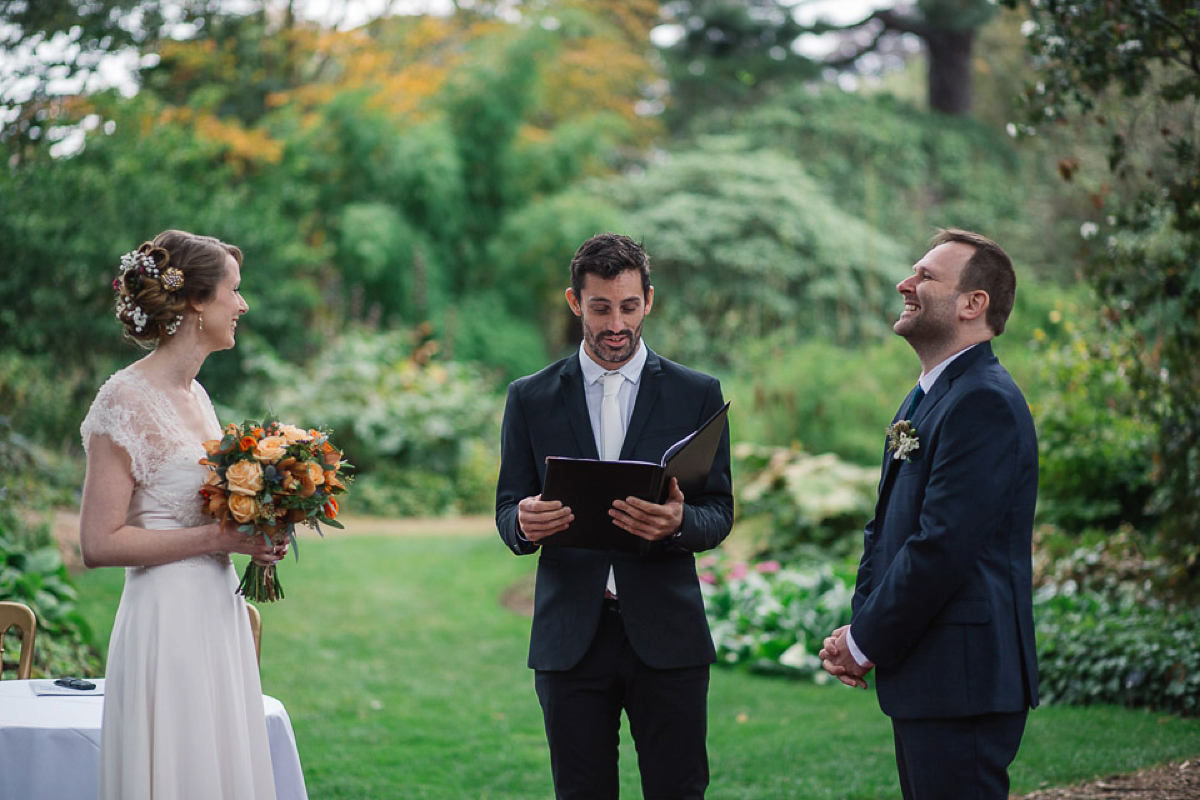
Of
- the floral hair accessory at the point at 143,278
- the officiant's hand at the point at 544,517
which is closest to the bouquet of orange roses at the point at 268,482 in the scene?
the floral hair accessory at the point at 143,278

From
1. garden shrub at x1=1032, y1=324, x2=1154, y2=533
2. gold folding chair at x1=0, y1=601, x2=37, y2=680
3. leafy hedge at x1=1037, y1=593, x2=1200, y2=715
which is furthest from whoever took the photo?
garden shrub at x1=1032, y1=324, x2=1154, y2=533

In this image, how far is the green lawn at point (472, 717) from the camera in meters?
5.21

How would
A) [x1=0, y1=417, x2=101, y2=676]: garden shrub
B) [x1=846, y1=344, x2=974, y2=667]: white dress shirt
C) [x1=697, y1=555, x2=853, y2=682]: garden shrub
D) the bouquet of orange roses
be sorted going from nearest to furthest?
[x1=846, y1=344, x2=974, y2=667]: white dress shirt
the bouquet of orange roses
[x1=0, y1=417, x2=101, y2=676]: garden shrub
[x1=697, y1=555, x2=853, y2=682]: garden shrub

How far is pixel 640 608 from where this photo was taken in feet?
10.5

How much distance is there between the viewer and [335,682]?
7164mm

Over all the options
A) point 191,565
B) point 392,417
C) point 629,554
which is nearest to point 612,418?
point 629,554

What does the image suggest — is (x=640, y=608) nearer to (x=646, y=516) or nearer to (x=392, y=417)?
(x=646, y=516)

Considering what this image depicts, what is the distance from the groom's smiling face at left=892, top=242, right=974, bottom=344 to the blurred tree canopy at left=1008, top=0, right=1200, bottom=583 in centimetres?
252

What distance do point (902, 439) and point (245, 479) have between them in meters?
1.71

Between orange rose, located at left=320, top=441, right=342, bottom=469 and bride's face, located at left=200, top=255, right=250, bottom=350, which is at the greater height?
bride's face, located at left=200, top=255, right=250, bottom=350

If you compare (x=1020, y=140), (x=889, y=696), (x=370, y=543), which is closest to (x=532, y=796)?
(x=889, y=696)

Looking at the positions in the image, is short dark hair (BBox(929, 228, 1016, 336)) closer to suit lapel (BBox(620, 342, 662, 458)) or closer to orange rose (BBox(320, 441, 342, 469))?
suit lapel (BBox(620, 342, 662, 458))

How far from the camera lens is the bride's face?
124 inches

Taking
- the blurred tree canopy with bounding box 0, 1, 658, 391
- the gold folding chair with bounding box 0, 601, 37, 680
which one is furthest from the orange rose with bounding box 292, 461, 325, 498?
the blurred tree canopy with bounding box 0, 1, 658, 391
